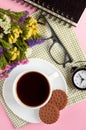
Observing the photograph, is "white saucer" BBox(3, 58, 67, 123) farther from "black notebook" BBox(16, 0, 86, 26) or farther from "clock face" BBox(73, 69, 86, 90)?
"black notebook" BBox(16, 0, 86, 26)

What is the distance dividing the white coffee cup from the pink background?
68 millimetres

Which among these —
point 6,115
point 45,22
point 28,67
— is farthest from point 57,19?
point 6,115

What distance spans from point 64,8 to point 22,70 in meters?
0.21

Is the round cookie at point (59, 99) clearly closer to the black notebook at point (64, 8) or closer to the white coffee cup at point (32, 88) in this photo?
the white coffee cup at point (32, 88)

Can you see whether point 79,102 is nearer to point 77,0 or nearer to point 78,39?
point 78,39

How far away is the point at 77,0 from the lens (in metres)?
1.12

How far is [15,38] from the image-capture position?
3.26 feet

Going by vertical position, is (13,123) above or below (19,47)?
below

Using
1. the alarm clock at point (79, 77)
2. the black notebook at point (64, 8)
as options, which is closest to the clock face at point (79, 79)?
the alarm clock at point (79, 77)

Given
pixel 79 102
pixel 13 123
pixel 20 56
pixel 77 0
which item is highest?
pixel 77 0

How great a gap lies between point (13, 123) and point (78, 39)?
302 mm

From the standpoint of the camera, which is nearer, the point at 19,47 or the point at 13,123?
the point at 19,47

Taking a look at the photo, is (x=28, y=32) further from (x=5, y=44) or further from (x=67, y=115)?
(x=67, y=115)

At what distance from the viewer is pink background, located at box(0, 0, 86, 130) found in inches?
46.0
